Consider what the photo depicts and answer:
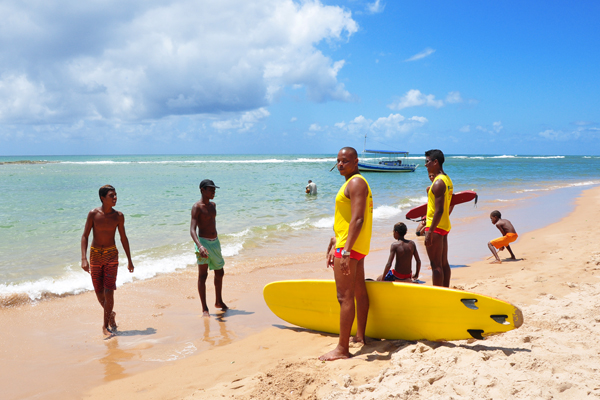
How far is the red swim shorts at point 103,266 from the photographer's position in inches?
185

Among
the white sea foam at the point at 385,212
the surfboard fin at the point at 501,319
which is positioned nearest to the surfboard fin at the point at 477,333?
the surfboard fin at the point at 501,319

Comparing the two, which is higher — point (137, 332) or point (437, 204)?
point (437, 204)

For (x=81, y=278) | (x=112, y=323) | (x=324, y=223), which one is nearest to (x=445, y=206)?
(x=112, y=323)

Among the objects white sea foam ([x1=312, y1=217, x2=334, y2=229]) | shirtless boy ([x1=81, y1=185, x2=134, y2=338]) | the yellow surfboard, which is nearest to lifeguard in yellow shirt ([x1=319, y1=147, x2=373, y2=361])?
the yellow surfboard

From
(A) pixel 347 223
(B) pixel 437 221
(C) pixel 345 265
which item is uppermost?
(A) pixel 347 223

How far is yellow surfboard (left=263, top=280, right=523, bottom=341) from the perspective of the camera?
348 centimetres

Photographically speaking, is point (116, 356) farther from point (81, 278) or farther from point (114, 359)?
point (81, 278)

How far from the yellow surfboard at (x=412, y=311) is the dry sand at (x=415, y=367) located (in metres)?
0.13

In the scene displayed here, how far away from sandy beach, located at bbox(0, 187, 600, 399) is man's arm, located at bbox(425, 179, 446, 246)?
4.36 feet

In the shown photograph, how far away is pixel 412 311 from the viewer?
151 inches

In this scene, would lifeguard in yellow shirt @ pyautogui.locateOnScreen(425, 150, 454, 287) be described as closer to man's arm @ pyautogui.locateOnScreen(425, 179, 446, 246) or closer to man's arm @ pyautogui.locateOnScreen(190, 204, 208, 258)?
man's arm @ pyautogui.locateOnScreen(425, 179, 446, 246)

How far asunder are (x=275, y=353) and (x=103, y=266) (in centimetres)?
236

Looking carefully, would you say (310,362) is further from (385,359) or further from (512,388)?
(512,388)

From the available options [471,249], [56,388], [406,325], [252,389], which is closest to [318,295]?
[406,325]
